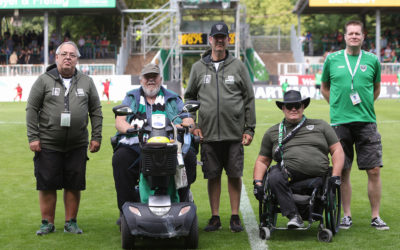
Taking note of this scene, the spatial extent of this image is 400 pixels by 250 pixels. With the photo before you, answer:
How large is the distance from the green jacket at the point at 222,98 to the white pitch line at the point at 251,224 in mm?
917

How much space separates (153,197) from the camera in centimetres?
651

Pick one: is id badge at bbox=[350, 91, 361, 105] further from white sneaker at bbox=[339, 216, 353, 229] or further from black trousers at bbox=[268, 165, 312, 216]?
black trousers at bbox=[268, 165, 312, 216]

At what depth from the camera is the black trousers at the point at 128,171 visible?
6797 millimetres

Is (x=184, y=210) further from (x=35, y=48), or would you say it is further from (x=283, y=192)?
(x=35, y=48)

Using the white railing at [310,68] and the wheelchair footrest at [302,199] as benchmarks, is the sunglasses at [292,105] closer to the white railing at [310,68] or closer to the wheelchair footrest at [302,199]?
the wheelchair footrest at [302,199]

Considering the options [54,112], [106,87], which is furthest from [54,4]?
[54,112]

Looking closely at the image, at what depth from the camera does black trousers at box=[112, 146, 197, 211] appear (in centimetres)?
680

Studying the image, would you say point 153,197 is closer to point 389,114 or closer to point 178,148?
point 178,148

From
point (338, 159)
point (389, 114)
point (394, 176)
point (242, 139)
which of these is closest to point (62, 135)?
point (242, 139)

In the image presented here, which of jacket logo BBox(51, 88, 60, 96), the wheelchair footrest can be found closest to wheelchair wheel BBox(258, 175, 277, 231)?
the wheelchair footrest

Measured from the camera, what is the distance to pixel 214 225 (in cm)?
765

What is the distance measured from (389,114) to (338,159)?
1966cm

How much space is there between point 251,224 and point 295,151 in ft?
3.98

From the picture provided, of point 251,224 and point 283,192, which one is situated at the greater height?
point 283,192
